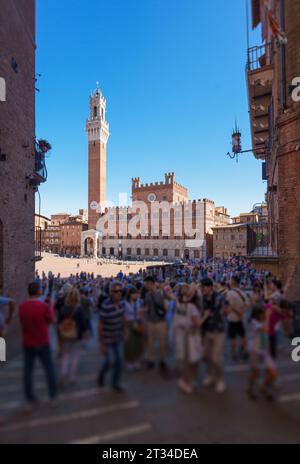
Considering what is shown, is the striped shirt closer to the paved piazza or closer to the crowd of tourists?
the crowd of tourists

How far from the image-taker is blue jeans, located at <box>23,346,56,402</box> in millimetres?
2066

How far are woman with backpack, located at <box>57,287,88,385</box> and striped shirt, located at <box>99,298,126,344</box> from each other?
0.17 meters

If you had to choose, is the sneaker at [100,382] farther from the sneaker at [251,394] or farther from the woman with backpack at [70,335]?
the sneaker at [251,394]

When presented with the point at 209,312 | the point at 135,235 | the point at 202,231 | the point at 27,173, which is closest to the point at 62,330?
the point at 209,312

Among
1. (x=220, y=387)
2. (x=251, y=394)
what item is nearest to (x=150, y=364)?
(x=220, y=387)

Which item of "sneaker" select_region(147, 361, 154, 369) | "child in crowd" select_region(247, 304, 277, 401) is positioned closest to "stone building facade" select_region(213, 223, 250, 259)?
"child in crowd" select_region(247, 304, 277, 401)

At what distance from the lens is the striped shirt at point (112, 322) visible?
2.19 metres

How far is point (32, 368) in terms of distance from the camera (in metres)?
2.13

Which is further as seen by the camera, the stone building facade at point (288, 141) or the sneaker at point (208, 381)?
the stone building facade at point (288, 141)

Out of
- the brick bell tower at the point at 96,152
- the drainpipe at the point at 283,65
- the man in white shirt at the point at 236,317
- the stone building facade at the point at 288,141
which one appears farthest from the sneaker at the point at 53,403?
the brick bell tower at the point at 96,152

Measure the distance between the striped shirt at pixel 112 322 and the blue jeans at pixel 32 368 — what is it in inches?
19.3

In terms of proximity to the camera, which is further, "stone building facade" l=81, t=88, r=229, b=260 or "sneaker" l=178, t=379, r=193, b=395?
"stone building facade" l=81, t=88, r=229, b=260

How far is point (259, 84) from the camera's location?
34.9 ft

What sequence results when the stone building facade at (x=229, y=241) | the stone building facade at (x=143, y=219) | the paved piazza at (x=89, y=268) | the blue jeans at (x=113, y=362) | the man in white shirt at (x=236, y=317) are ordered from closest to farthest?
the blue jeans at (x=113, y=362)
the man in white shirt at (x=236, y=317)
the paved piazza at (x=89, y=268)
the stone building facade at (x=229, y=241)
the stone building facade at (x=143, y=219)
